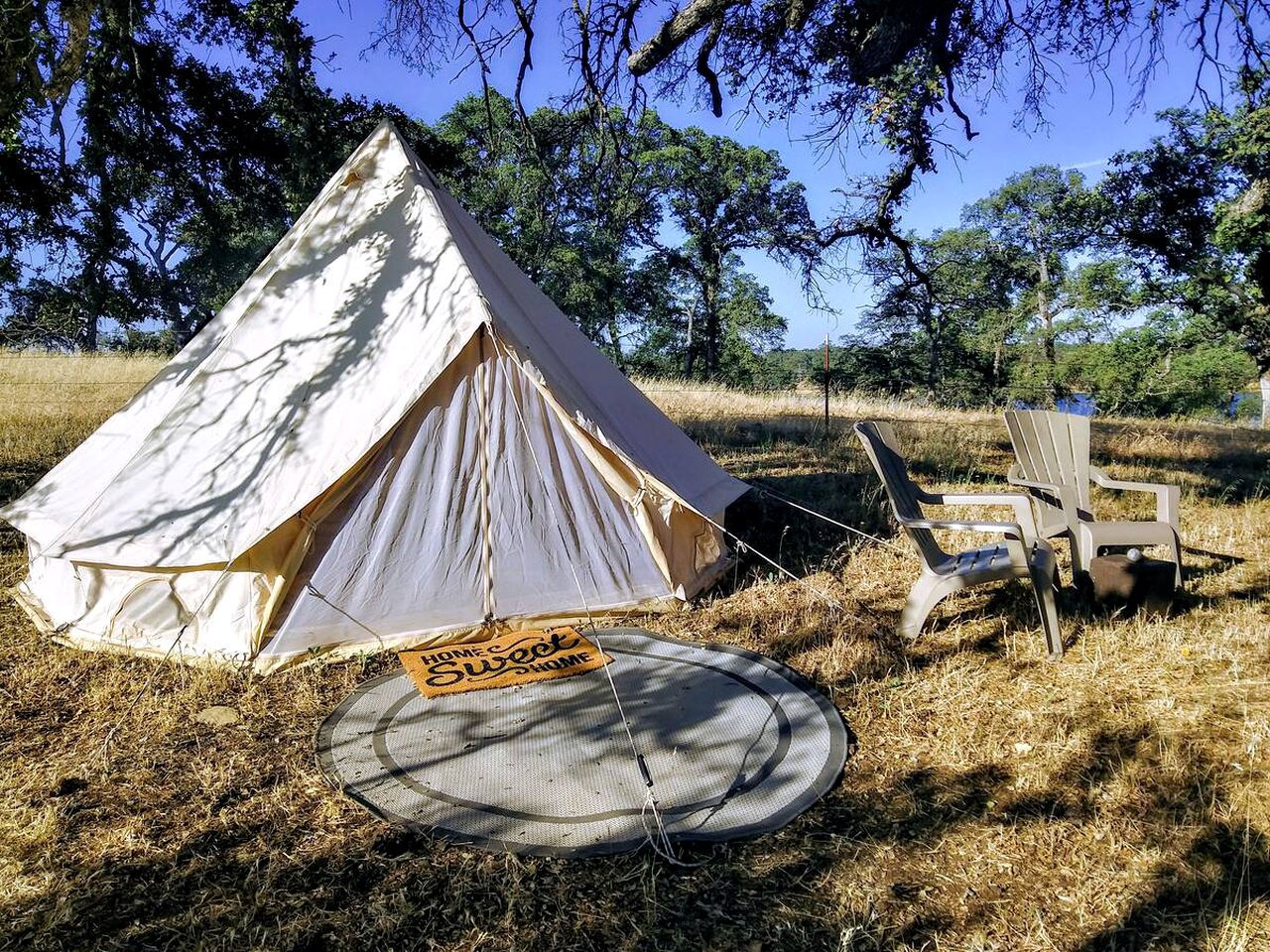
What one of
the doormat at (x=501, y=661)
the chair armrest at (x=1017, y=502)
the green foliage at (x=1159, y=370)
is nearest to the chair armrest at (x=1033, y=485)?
the chair armrest at (x=1017, y=502)

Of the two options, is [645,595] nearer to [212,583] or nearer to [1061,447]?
[212,583]

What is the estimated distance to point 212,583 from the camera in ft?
12.0

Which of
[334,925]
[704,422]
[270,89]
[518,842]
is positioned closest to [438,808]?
[518,842]

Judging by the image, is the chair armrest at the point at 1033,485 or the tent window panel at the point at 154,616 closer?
the tent window panel at the point at 154,616

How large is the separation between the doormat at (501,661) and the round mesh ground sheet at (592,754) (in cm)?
6

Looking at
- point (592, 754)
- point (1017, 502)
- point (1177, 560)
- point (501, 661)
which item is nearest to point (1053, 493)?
point (1017, 502)

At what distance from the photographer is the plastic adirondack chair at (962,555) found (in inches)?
141

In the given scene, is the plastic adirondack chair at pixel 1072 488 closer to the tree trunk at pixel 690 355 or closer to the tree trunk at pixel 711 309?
the tree trunk at pixel 711 309

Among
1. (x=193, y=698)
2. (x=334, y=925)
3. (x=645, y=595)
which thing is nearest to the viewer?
(x=334, y=925)

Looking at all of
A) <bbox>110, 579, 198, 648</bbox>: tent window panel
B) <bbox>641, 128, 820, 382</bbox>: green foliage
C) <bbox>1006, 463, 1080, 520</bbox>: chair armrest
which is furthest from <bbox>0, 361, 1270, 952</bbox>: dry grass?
<bbox>641, 128, 820, 382</bbox>: green foliage

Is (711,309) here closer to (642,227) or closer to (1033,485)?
(642,227)

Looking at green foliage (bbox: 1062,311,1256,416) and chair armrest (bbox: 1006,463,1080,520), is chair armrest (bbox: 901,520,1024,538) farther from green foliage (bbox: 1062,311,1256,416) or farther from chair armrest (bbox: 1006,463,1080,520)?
green foliage (bbox: 1062,311,1256,416)

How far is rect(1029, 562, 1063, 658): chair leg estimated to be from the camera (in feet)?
11.6

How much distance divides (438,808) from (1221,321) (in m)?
25.0
